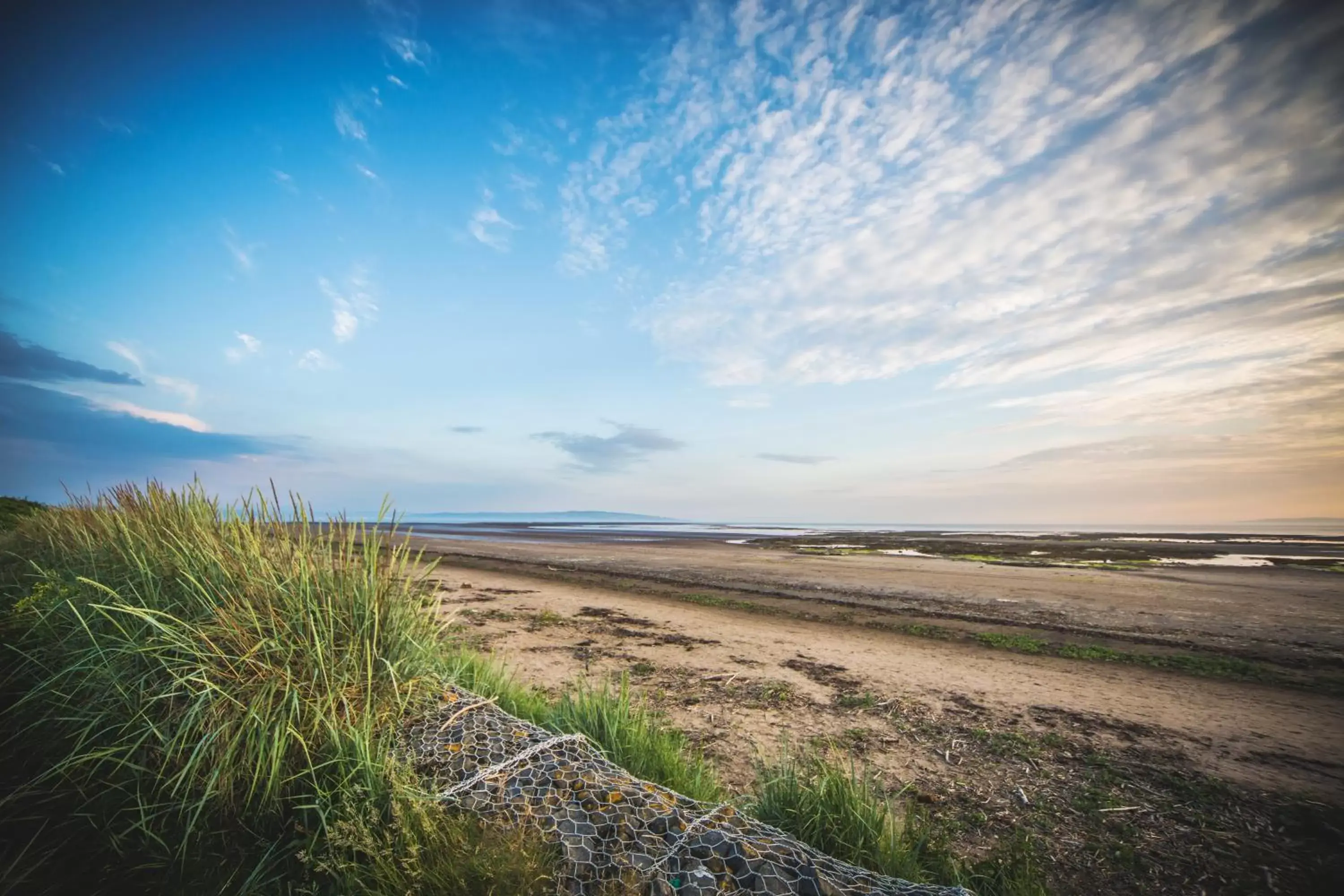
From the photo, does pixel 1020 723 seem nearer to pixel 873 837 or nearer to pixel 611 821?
pixel 873 837

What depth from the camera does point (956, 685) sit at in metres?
7.46

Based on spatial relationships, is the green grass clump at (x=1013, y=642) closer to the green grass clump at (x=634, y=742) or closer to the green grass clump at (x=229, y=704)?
the green grass clump at (x=634, y=742)

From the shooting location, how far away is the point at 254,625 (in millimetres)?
3609

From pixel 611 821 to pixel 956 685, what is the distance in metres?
6.78

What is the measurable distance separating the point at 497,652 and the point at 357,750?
19.3ft

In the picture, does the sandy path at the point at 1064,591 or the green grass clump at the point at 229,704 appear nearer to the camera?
the green grass clump at the point at 229,704

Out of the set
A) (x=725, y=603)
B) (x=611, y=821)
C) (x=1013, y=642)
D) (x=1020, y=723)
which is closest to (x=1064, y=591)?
(x=1013, y=642)

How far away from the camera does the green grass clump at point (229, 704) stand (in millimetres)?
2801

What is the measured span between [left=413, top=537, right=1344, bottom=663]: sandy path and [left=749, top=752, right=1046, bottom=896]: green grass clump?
1040 centimetres

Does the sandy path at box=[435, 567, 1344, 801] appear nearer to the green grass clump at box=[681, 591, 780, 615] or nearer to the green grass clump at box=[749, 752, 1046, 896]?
the green grass clump at box=[681, 591, 780, 615]

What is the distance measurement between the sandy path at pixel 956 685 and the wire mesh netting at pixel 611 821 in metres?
2.75

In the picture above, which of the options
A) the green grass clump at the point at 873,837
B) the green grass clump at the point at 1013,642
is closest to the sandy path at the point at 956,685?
the green grass clump at the point at 1013,642

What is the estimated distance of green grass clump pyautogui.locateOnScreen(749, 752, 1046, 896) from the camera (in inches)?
116

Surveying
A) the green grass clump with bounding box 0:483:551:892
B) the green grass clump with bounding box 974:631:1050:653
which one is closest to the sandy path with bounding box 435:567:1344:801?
the green grass clump with bounding box 974:631:1050:653
